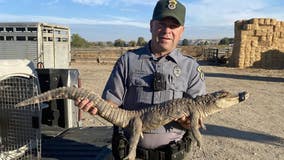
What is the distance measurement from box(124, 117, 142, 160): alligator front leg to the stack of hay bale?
27.8m

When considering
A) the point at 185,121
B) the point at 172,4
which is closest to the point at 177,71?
the point at 185,121

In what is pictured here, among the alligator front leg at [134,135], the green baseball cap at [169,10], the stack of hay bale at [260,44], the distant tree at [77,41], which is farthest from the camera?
the distant tree at [77,41]

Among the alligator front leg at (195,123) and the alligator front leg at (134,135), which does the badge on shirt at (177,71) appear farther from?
the alligator front leg at (134,135)

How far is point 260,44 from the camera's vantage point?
101 feet

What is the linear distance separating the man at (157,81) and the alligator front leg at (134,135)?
0.09m

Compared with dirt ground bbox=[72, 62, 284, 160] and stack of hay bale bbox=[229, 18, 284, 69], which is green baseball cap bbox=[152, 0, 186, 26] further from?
stack of hay bale bbox=[229, 18, 284, 69]

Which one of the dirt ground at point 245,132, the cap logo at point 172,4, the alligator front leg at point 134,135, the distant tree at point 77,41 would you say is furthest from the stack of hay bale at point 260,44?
the distant tree at point 77,41

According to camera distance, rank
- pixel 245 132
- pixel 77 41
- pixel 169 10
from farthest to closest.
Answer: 1. pixel 77 41
2. pixel 245 132
3. pixel 169 10

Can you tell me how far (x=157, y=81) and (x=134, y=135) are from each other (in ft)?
1.61

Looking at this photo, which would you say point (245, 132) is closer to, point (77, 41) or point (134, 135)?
point (134, 135)

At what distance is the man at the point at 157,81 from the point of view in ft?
11.2

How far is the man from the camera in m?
3.42

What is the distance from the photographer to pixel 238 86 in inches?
733

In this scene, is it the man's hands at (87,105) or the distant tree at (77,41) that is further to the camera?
the distant tree at (77,41)
